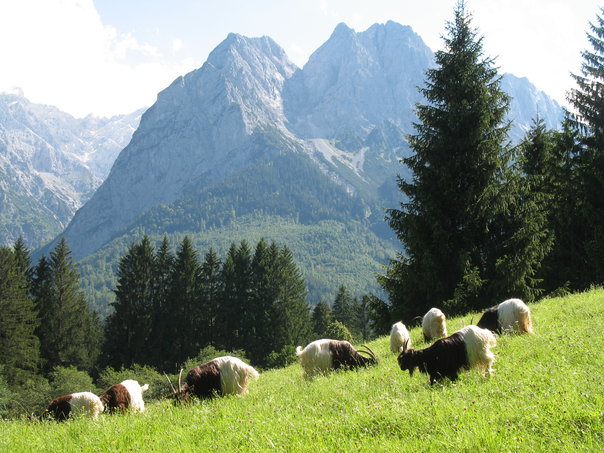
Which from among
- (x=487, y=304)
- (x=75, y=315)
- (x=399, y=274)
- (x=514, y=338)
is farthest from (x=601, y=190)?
(x=75, y=315)

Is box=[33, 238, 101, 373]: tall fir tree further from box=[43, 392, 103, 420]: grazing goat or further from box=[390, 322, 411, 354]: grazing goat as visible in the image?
box=[390, 322, 411, 354]: grazing goat

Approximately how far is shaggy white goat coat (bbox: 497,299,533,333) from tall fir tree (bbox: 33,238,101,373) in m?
50.9

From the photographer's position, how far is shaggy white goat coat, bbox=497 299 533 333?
35.8 feet

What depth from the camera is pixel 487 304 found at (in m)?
19.8

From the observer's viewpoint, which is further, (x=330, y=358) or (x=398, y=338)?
(x=398, y=338)

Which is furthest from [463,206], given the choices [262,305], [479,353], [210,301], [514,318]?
[210,301]

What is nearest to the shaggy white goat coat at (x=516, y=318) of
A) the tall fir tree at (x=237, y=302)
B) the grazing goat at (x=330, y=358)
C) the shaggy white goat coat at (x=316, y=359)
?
the grazing goat at (x=330, y=358)

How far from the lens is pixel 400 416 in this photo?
6.13m

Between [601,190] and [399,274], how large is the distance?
1385cm

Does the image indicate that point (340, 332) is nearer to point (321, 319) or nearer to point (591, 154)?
point (321, 319)

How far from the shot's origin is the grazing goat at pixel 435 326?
13148mm

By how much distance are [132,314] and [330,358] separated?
155ft

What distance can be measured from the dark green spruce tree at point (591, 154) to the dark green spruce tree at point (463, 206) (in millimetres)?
6206

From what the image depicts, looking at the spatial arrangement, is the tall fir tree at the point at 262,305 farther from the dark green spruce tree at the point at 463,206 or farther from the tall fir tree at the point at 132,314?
the dark green spruce tree at the point at 463,206
